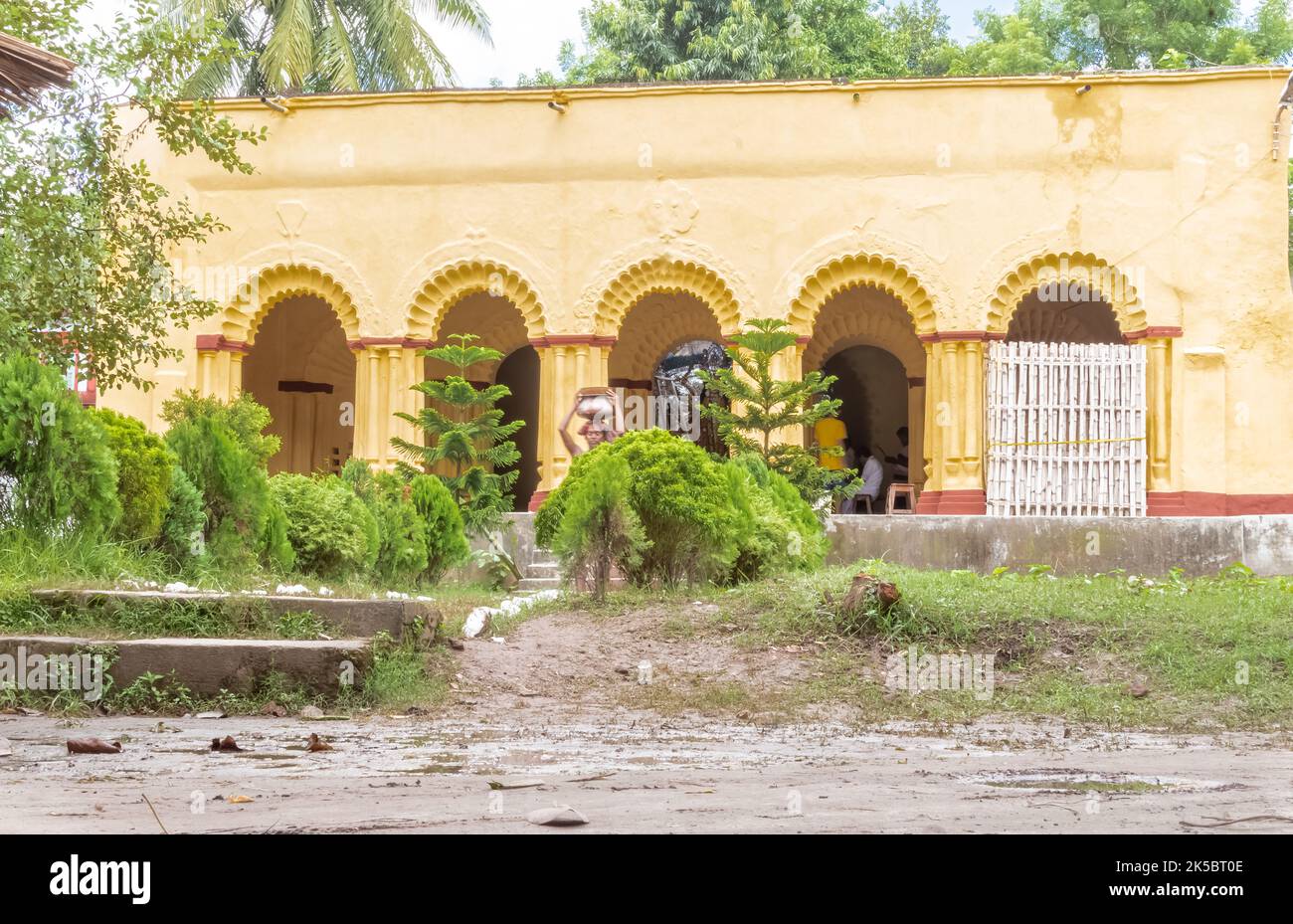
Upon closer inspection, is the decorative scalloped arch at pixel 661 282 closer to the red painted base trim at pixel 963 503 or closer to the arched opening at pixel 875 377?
the arched opening at pixel 875 377

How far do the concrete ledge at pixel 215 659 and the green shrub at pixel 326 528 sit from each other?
11.8ft

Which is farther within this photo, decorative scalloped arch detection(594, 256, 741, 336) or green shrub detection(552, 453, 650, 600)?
decorative scalloped arch detection(594, 256, 741, 336)

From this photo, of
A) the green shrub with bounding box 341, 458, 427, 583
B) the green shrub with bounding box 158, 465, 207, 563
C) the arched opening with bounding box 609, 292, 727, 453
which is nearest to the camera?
the green shrub with bounding box 158, 465, 207, 563

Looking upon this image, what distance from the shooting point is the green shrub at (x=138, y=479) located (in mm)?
8234

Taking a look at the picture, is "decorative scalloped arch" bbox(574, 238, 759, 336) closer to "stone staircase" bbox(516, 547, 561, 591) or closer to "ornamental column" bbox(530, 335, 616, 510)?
"ornamental column" bbox(530, 335, 616, 510)

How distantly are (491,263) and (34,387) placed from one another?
11155 millimetres

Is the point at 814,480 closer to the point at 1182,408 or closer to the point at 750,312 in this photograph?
the point at 750,312

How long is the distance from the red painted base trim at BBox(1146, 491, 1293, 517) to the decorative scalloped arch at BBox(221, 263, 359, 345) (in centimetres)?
998

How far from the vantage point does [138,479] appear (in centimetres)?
828

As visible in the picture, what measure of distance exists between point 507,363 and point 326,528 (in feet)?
42.5

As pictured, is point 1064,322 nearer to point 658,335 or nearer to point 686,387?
point 658,335

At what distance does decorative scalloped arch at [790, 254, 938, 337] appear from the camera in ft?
59.3

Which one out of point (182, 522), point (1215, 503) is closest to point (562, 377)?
point (1215, 503)

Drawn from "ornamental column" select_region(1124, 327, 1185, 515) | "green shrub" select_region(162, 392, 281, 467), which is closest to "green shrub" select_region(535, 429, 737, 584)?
"green shrub" select_region(162, 392, 281, 467)
